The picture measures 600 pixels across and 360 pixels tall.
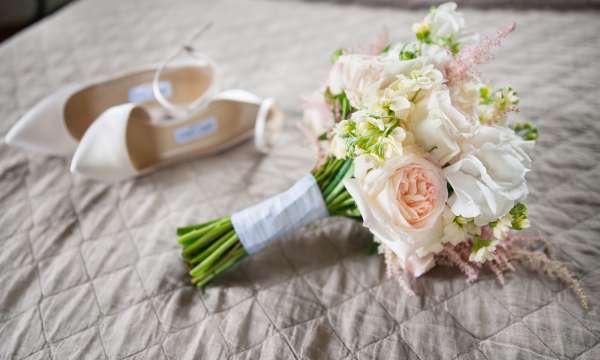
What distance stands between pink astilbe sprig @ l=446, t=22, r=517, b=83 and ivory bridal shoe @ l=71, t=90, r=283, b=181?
0.43 m

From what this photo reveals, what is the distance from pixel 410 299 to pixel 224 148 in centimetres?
52

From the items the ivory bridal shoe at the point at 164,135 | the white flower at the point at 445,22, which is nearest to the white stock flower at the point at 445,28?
the white flower at the point at 445,22

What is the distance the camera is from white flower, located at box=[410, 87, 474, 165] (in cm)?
49

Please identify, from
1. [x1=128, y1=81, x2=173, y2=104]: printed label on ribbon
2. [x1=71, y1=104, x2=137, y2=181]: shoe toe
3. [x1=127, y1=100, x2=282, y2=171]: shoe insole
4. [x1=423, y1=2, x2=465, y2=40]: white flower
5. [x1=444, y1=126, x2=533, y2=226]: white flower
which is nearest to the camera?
[x1=444, y1=126, x2=533, y2=226]: white flower

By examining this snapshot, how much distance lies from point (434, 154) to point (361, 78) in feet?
0.45

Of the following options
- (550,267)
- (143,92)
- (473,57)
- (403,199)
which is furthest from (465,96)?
(143,92)

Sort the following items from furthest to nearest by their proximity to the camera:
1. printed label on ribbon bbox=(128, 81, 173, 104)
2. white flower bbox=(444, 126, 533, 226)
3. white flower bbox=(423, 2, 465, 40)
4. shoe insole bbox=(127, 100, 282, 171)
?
printed label on ribbon bbox=(128, 81, 173, 104) → shoe insole bbox=(127, 100, 282, 171) → white flower bbox=(423, 2, 465, 40) → white flower bbox=(444, 126, 533, 226)

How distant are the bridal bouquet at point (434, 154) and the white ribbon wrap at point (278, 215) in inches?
1.7

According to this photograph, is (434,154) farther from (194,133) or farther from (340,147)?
(194,133)

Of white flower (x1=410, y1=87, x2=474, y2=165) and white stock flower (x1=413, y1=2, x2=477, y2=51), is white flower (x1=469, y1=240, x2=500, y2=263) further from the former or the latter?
white stock flower (x1=413, y1=2, x2=477, y2=51)

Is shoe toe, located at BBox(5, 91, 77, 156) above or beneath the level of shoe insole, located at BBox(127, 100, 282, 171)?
above

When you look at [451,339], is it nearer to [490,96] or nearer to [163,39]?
[490,96]

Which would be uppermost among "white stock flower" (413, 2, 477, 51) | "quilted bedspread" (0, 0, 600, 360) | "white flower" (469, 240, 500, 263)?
"white stock flower" (413, 2, 477, 51)

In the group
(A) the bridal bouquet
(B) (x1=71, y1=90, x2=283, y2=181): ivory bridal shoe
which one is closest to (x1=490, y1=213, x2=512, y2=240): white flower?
(A) the bridal bouquet
